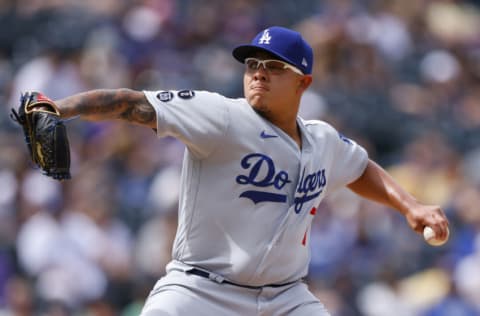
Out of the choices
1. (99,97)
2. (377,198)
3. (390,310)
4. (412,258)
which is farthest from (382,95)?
(99,97)

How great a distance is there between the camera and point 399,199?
18.5 feet

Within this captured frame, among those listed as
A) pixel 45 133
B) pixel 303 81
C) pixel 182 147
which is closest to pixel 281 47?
pixel 303 81

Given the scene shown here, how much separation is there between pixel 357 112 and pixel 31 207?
13.5 ft

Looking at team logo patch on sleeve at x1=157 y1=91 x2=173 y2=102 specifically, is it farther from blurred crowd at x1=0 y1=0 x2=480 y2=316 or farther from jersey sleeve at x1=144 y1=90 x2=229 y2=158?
blurred crowd at x1=0 y1=0 x2=480 y2=316

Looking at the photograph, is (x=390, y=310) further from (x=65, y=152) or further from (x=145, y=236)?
(x=65, y=152)

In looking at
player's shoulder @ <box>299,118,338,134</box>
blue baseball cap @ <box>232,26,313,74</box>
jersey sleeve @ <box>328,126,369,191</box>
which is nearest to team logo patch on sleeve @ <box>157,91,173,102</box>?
blue baseball cap @ <box>232,26,313,74</box>

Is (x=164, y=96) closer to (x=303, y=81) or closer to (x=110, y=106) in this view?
(x=110, y=106)

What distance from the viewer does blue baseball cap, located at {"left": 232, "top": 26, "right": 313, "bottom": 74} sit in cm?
514

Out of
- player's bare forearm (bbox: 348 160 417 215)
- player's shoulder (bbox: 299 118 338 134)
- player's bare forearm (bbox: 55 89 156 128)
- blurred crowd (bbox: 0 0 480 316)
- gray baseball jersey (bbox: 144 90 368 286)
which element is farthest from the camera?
blurred crowd (bbox: 0 0 480 316)

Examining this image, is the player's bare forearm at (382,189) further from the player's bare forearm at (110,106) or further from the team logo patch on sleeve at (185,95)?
the player's bare forearm at (110,106)

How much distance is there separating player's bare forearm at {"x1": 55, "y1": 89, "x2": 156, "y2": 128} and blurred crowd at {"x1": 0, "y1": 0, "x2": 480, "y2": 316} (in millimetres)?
4032

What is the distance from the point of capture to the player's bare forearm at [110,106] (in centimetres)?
452

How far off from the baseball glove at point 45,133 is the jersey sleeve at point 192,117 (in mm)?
537

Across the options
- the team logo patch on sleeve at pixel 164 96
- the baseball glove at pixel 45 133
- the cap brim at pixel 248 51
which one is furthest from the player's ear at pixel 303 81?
the baseball glove at pixel 45 133
